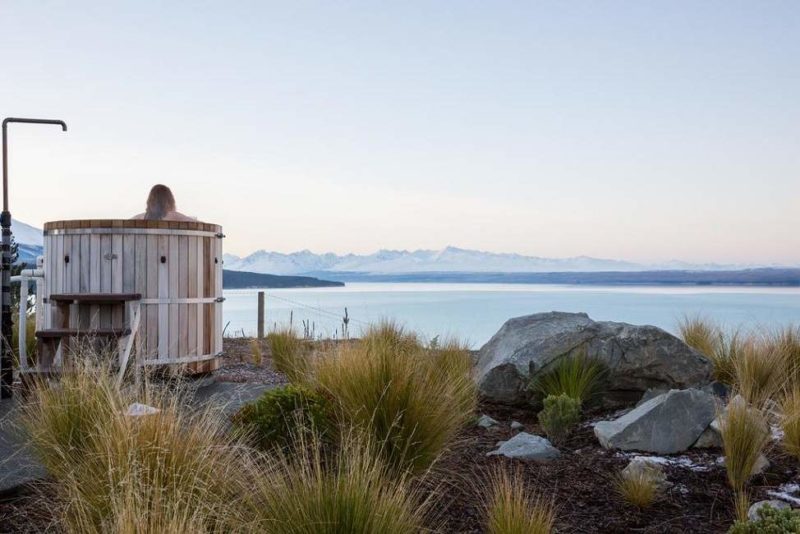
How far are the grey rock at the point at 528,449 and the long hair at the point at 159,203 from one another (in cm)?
458

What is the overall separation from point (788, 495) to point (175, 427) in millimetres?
3765

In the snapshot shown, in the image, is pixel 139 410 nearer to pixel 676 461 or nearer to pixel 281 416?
pixel 281 416

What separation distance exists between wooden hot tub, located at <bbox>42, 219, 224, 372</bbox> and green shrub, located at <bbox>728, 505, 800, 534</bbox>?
5.62 meters

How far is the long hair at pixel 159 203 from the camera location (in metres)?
8.15

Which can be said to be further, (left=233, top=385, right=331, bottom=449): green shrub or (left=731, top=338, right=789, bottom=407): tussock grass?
(left=731, top=338, right=789, bottom=407): tussock grass

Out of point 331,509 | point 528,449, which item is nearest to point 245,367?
point 528,449

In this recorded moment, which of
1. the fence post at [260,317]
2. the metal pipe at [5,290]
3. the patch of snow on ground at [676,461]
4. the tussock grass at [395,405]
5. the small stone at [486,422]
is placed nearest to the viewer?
the tussock grass at [395,405]

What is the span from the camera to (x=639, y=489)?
181 inches

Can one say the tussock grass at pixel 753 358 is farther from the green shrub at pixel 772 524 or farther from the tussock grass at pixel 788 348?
the green shrub at pixel 772 524

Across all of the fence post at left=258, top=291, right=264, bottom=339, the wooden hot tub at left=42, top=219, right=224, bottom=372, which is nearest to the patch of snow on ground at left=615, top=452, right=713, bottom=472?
the wooden hot tub at left=42, top=219, right=224, bottom=372

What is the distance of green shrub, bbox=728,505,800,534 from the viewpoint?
3588mm

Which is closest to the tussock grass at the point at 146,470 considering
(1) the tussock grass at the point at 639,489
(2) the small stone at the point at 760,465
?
(1) the tussock grass at the point at 639,489

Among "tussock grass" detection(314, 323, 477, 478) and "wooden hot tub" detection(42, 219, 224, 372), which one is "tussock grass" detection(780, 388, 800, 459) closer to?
"tussock grass" detection(314, 323, 477, 478)

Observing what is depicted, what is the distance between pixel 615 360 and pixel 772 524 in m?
3.65
